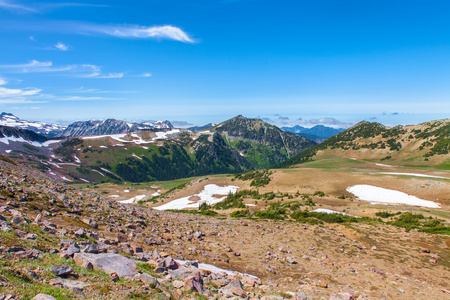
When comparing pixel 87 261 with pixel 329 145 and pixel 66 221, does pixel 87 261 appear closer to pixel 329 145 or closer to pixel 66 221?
pixel 66 221

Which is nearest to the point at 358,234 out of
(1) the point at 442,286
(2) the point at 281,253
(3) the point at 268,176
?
(1) the point at 442,286

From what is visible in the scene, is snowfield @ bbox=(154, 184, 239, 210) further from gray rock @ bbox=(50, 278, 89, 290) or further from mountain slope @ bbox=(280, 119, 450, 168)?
mountain slope @ bbox=(280, 119, 450, 168)

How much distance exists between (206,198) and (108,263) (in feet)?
196

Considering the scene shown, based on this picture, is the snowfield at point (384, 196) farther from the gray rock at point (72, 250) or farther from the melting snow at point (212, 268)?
the gray rock at point (72, 250)

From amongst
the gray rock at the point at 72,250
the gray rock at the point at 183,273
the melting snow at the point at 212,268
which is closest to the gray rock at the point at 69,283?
the gray rock at the point at 72,250

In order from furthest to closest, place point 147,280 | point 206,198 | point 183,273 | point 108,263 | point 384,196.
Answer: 1. point 206,198
2. point 384,196
3. point 183,273
4. point 108,263
5. point 147,280

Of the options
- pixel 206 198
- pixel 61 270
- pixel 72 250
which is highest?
pixel 61 270

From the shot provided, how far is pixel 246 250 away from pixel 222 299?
8.99 m

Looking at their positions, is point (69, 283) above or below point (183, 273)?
above

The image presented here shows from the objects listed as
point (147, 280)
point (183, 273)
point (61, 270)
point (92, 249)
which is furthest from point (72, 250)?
point (183, 273)

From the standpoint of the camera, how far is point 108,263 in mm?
9445

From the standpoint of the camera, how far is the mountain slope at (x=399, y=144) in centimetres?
10981

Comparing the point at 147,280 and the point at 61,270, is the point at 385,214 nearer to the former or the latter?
the point at 147,280

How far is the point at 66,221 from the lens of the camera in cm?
1430
